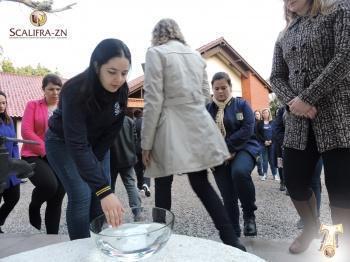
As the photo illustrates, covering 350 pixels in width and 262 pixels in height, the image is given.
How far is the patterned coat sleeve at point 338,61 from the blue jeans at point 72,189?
133 cm

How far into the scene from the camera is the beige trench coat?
254cm

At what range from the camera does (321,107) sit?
1.98m

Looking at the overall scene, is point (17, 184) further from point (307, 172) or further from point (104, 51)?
point (307, 172)

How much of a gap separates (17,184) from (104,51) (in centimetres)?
260

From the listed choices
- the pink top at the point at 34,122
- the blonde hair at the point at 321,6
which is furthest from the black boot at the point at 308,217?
the pink top at the point at 34,122

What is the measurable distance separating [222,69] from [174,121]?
17.5 m

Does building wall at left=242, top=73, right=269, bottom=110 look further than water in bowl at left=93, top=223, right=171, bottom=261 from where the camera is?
Yes

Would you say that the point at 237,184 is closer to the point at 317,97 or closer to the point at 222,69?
the point at 317,97

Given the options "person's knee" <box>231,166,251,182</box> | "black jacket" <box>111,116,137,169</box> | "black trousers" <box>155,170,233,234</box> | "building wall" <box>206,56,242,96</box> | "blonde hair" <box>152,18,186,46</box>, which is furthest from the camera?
"building wall" <box>206,56,242,96</box>

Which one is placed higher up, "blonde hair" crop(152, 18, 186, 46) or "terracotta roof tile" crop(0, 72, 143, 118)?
"terracotta roof tile" crop(0, 72, 143, 118)

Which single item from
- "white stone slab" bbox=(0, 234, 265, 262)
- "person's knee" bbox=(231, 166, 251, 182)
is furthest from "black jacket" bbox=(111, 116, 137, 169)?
"white stone slab" bbox=(0, 234, 265, 262)

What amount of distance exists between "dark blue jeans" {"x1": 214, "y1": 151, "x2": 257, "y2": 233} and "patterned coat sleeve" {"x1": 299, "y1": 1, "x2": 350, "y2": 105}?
4.51 feet

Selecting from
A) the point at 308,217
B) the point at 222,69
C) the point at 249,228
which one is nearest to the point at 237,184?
the point at 249,228

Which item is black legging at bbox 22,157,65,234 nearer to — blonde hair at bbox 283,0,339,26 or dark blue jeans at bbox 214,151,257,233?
dark blue jeans at bbox 214,151,257,233
